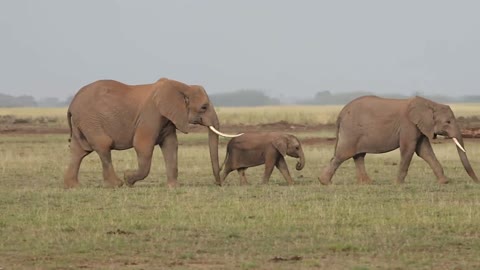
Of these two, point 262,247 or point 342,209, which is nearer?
point 262,247

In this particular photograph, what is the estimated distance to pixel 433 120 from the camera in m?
22.4

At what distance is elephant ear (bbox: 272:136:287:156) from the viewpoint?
23.6 metres

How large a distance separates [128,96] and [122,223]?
6.87m

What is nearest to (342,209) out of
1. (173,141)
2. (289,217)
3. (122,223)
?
(289,217)

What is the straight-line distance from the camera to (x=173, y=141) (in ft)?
70.8

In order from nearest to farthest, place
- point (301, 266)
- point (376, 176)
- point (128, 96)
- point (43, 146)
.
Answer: point (301, 266) → point (128, 96) → point (376, 176) → point (43, 146)

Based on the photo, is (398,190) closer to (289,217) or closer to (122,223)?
(289,217)

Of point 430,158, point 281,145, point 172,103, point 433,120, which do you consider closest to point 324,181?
point 281,145

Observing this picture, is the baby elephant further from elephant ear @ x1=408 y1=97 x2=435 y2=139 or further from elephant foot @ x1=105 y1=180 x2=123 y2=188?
elephant foot @ x1=105 y1=180 x2=123 y2=188

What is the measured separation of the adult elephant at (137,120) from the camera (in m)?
21.2

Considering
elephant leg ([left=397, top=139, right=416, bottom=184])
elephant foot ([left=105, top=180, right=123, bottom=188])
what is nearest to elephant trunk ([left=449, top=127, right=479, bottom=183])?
elephant leg ([left=397, top=139, right=416, bottom=184])

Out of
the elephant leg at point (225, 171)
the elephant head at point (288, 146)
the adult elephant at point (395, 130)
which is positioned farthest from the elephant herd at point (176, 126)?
the elephant leg at point (225, 171)

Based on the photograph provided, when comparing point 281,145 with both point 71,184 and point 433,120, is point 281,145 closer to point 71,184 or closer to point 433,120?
point 433,120

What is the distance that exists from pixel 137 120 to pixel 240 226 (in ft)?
23.3
